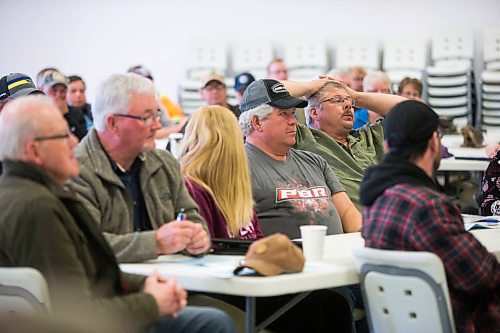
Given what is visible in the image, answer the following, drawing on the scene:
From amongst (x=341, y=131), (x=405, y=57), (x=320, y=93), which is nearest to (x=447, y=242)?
(x=341, y=131)

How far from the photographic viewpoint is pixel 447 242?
9.01 feet

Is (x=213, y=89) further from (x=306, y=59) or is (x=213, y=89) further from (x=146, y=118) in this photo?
(x=146, y=118)

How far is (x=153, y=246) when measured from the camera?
2.98 m

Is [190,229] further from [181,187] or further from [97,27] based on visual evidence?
[97,27]

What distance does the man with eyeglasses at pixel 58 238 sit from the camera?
2.37m

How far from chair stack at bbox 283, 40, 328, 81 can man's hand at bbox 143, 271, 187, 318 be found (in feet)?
29.7

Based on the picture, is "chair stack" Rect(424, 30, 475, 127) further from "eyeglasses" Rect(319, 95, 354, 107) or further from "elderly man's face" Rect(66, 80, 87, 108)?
"eyeglasses" Rect(319, 95, 354, 107)

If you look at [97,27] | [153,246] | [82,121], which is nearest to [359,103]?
[153,246]

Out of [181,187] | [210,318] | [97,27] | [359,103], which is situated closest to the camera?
[210,318]

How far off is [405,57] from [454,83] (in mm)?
722

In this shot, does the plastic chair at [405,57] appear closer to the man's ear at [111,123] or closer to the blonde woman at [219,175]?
the blonde woman at [219,175]

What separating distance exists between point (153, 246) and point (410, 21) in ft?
32.0

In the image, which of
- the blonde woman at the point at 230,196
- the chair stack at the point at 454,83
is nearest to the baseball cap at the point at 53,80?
the blonde woman at the point at 230,196

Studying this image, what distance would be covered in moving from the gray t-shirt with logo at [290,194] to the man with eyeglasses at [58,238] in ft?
4.02
